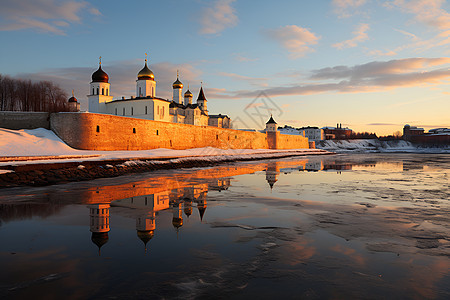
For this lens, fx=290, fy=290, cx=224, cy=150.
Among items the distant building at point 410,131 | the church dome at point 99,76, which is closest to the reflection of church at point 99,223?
the church dome at point 99,76

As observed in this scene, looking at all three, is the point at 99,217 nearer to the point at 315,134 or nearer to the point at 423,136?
the point at 315,134

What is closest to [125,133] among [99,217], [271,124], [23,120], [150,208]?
[23,120]

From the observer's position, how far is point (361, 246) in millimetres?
4426

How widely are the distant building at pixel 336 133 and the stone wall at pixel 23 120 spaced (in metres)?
92.7

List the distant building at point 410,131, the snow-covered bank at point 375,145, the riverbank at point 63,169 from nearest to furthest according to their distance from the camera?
1. the riverbank at point 63,169
2. the snow-covered bank at point 375,145
3. the distant building at point 410,131

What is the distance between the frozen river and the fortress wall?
13881 millimetres

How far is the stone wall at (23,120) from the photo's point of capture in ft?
68.8

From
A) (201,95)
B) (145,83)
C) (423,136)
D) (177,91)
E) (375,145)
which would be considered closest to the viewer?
(145,83)

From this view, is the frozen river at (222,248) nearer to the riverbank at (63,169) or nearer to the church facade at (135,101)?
the riverbank at (63,169)

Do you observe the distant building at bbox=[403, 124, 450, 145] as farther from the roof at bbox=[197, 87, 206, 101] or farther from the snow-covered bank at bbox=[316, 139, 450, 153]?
the roof at bbox=[197, 87, 206, 101]

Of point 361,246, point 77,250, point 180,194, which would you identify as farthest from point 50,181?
point 361,246

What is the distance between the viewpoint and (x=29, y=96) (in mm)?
37375

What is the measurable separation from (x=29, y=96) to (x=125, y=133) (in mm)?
22870

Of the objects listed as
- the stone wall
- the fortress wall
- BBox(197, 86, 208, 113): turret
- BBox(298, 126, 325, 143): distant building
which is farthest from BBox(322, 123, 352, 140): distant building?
the stone wall
